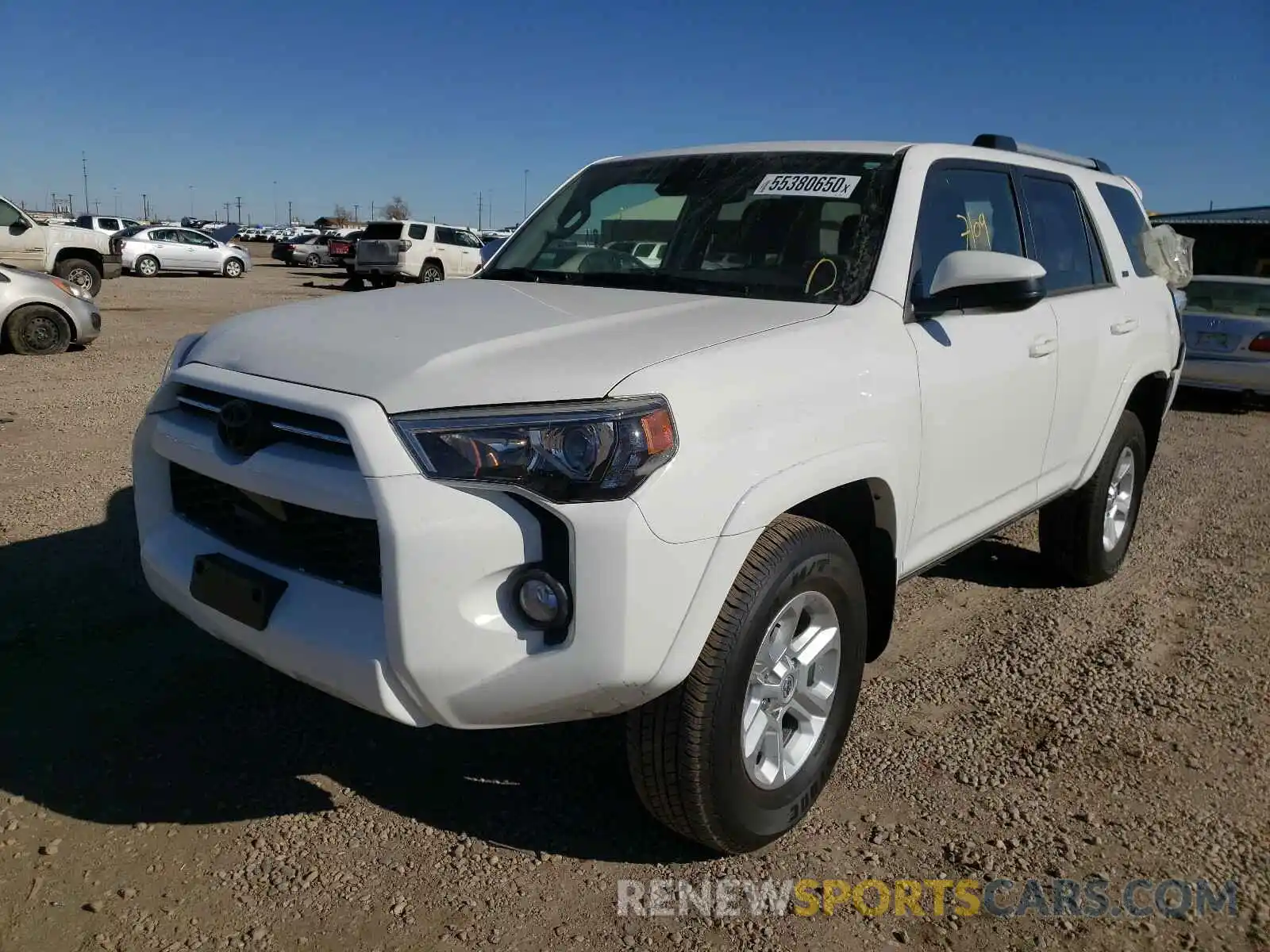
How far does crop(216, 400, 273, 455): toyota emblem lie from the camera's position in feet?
7.89

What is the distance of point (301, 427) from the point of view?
92.5 inches

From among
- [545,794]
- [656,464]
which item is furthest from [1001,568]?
[656,464]

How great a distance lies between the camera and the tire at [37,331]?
1089 cm

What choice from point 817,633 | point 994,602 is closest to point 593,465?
point 817,633

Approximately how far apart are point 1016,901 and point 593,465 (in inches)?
64.4

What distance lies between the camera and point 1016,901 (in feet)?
8.56

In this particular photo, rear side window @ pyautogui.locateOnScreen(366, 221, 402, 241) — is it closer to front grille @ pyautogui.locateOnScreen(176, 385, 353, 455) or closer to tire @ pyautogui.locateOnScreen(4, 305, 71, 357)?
tire @ pyautogui.locateOnScreen(4, 305, 71, 357)

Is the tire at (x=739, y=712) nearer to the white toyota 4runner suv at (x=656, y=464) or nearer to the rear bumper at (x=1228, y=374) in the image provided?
the white toyota 4runner suv at (x=656, y=464)

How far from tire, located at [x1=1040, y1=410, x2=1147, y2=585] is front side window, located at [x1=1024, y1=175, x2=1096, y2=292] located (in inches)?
32.7

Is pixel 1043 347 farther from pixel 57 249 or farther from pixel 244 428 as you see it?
pixel 57 249

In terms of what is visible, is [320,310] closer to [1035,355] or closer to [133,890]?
[133,890]

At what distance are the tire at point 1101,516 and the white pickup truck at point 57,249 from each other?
17.0m

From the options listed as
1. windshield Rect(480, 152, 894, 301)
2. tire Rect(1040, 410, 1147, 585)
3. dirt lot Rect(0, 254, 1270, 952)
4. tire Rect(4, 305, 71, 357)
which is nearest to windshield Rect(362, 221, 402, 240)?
tire Rect(4, 305, 71, 357)

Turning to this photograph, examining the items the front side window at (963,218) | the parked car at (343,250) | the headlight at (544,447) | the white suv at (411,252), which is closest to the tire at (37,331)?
the front side window at (963,218)
